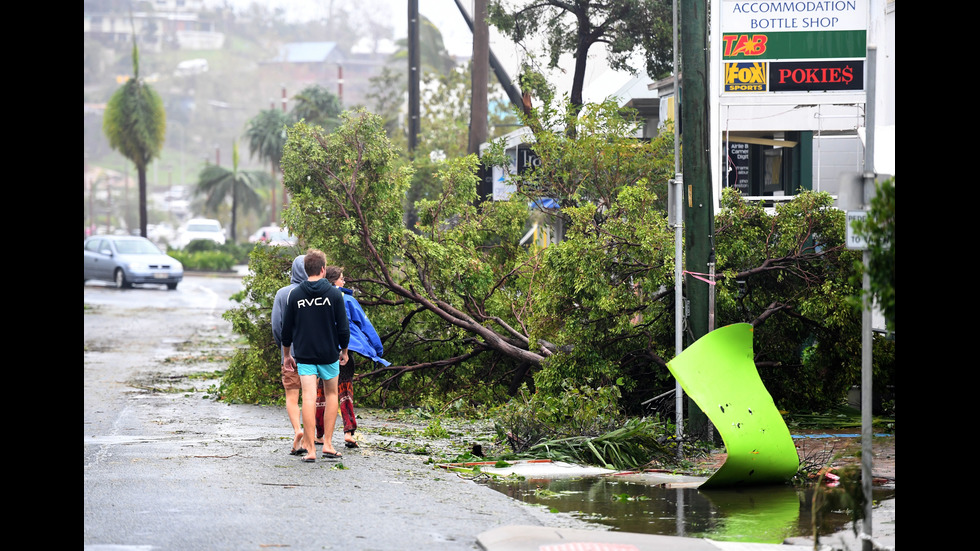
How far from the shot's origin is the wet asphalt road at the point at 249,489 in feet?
20.5

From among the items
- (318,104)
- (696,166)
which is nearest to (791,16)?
(696,166)

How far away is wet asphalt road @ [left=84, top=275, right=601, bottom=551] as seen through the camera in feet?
20.5

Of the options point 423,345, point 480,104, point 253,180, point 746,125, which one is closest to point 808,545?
point 423,345

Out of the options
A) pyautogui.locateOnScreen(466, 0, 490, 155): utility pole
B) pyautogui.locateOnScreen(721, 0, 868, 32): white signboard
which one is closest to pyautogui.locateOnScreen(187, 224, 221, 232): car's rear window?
pyautogui.locateOnScreen(466, 0, 490, 155): utility pole

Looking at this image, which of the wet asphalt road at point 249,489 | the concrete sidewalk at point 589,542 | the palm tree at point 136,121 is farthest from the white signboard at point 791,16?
the palm tree at point 136,121

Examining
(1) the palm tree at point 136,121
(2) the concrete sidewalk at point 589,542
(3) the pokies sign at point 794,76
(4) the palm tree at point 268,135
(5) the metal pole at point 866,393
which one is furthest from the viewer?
(4) the palm tree at point 268,135

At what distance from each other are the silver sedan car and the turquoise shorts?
28.1m

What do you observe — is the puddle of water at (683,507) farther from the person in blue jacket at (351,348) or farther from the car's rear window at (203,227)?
the car's rear window at (203,227)

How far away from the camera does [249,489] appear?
25.0 ft

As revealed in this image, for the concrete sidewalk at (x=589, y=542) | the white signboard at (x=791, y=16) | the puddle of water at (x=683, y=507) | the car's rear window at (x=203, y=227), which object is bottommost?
the puddle of water at (x=683, y=507)

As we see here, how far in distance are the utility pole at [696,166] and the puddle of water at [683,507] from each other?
64.6 inches

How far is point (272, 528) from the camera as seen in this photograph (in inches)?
253

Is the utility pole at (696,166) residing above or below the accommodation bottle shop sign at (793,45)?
below
